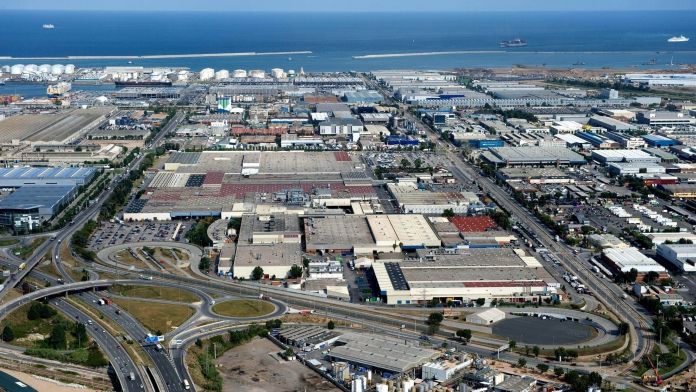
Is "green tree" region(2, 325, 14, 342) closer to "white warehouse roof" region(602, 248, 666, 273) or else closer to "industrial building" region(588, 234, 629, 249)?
"white warehouse roof" region(602, 248, 666, 273)

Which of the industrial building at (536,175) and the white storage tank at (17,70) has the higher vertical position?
the white storage tank at (17,70)

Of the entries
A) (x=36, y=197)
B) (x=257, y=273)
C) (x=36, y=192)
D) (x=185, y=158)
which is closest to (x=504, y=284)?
(x=257, y=273)

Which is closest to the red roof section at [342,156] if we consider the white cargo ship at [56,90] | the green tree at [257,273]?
the green tree at [257,273]

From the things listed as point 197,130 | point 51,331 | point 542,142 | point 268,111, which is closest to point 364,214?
point 51,331

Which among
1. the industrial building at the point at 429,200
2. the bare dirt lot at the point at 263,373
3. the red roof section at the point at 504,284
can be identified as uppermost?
the industrial building at the point at 429,200

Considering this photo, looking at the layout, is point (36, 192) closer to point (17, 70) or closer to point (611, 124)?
point (611, 124)

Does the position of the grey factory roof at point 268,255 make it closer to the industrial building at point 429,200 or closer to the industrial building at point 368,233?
the industrial building at point 368,233

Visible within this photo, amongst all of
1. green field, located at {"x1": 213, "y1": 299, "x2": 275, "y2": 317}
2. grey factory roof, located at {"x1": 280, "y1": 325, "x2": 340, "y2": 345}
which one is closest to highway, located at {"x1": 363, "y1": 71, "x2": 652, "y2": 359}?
grey factory roof, located at {"x1": 280, "y1": 325, "x2": 340, "y2": 345}
